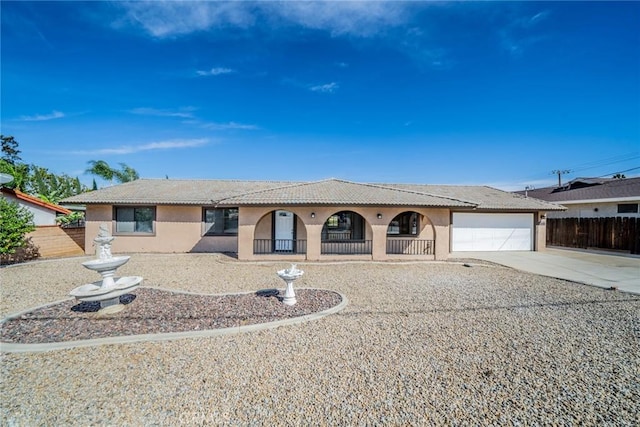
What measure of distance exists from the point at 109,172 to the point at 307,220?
80.4 feet

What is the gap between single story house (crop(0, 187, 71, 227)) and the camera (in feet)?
49.3

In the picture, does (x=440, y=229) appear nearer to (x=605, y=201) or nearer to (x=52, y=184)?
(x=605, y=201)

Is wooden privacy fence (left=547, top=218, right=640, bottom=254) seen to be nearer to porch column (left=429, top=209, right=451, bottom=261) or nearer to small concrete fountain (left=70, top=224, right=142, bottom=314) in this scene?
porch column (left=429, top=209, right=451, bottom=261)

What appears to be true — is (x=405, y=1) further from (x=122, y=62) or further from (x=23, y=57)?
(x=23, y=57)

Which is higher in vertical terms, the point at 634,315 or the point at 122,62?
the point at 122,62

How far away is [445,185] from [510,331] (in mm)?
17392

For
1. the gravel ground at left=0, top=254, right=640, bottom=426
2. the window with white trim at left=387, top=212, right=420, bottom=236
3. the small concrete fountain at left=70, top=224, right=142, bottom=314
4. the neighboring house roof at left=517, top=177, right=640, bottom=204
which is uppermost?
the neighboring house roof at left=517, top=177, right=640, bottom=204

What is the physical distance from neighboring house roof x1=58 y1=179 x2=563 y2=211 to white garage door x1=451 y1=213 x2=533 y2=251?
88 centimetres

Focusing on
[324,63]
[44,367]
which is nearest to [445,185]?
[324,63]

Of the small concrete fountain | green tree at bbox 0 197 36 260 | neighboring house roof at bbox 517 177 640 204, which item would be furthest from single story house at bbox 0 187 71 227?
neighboring house roof at bbox 517 177 640 204

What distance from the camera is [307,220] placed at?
1291 cm

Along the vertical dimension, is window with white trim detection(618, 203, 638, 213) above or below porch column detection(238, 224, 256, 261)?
above

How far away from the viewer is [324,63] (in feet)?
47.2

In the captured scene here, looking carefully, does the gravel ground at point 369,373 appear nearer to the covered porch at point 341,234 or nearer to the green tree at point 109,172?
the covered porch at point 341,234
